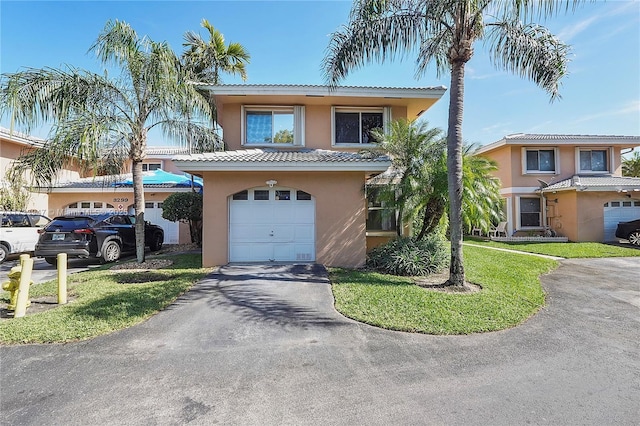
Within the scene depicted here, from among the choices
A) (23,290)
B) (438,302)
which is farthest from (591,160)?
(23,290)

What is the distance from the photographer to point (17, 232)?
1241cm

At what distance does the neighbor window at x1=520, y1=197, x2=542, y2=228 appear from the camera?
737 inches

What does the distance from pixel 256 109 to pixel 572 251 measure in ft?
49.5

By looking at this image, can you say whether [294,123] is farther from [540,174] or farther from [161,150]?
[161,150]

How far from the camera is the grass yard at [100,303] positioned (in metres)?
5.00

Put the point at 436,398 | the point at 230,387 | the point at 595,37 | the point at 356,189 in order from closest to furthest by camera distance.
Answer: the point at 436,398 < the point at 230,387 < the point at 595,37 < the point at 356,189

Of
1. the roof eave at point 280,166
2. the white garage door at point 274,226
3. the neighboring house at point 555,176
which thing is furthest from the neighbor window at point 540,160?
the white garage door at point 274,226

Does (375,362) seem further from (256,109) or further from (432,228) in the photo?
(256,109)

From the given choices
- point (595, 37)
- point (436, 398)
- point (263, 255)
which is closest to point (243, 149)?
point (263, 255)

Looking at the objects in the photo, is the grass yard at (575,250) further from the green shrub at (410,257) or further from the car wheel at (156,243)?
the car wheel at (156,243)

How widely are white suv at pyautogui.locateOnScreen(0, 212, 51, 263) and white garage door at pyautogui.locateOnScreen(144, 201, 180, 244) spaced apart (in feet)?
14.7

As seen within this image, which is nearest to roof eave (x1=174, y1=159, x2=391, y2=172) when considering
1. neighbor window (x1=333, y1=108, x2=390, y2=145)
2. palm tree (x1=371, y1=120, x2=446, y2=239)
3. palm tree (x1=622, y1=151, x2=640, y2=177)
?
palm tree (x1=371, y1=120, x2=446, y2=239)

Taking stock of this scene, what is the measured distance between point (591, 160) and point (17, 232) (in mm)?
29518

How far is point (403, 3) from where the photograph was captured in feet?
25.4
